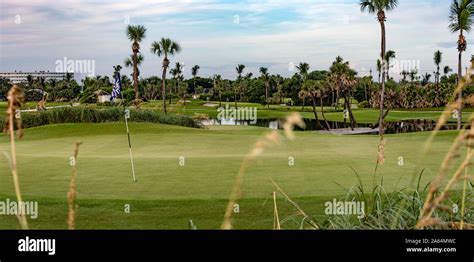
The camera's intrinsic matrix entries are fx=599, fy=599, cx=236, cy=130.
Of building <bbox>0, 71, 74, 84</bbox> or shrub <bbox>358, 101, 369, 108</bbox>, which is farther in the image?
shrub <bbox>358, 101, 369, 108</bbox>

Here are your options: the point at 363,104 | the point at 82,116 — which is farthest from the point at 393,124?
the point at 82,116

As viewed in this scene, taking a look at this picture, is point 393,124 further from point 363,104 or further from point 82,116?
point 82,116

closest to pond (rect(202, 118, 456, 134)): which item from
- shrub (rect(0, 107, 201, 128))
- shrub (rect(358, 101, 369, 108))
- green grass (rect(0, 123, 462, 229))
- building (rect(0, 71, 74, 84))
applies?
shrub (rect(358, 101, 369, 108))

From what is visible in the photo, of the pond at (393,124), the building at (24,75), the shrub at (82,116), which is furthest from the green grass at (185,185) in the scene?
the shrub at (82,116)

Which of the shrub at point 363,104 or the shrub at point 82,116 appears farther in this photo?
the shrub at point 363,104

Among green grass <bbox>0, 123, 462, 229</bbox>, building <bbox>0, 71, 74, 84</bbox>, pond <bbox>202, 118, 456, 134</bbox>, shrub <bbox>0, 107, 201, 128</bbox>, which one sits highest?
building <bbox>0, 71, 74, 84</bbox>

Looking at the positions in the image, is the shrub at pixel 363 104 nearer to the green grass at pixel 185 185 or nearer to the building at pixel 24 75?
the green grass at pixel 185 185

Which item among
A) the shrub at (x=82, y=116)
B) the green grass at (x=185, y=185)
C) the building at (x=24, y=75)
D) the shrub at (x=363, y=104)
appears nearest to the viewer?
the building at (x=24, y=75)

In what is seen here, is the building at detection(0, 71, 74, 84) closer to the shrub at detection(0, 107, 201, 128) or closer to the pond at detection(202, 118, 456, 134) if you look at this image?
the pond at detection(202, 118, 456, 134)

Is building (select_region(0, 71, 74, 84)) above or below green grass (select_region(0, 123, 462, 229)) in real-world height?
above
